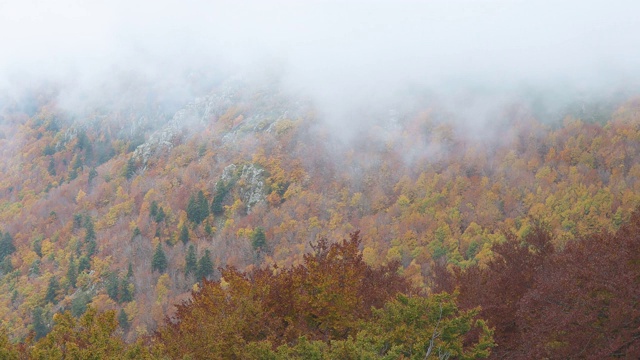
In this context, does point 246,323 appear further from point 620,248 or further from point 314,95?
point 314,95

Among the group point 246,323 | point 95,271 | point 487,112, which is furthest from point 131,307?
point 487,112

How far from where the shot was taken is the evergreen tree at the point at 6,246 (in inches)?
5610

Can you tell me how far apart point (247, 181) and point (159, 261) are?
36389 millimetres

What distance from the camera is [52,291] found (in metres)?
118

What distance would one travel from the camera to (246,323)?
1844cm

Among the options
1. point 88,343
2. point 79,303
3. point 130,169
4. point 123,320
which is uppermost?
point 88,343

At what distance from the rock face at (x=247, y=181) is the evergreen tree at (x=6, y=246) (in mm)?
61601

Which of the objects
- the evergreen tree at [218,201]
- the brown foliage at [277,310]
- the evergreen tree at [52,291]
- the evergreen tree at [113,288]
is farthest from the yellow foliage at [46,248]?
the brown foliage at [277,310]

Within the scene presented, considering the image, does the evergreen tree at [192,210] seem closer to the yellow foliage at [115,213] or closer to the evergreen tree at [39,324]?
the yellow foliage at [115,213]

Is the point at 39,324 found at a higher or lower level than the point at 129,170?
lower

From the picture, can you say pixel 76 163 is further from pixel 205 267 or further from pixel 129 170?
pixel 205 267

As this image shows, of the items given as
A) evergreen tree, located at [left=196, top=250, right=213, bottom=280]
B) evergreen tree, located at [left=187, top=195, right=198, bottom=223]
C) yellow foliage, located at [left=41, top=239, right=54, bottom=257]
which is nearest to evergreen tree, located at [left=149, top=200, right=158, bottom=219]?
evergreen tree, located at [left=187, top=195, right=198, bottom=223]

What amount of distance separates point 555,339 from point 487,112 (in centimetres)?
15691

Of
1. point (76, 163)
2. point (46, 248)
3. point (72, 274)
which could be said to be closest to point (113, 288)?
point (72, 274)
